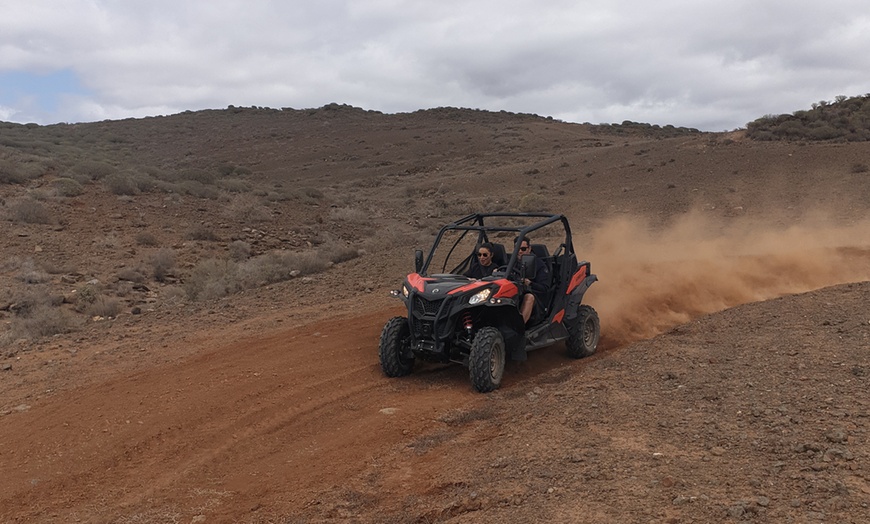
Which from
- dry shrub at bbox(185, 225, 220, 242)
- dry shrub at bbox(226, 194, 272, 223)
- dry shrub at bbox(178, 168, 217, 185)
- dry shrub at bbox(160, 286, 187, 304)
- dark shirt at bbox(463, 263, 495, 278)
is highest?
dry shrub at bbox(178, 168, 217, 185)

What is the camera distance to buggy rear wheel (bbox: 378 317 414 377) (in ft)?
25.0

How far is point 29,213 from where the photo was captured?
1850 cm

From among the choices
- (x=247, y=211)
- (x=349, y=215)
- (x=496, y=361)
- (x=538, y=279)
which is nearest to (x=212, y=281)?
(x=538, y=279)

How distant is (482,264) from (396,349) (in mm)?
1721

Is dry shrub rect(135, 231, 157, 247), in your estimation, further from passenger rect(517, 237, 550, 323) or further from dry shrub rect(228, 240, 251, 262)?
passenger rect(517, 237, 550, 323)

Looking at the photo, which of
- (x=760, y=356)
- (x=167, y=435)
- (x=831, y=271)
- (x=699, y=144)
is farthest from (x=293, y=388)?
(x=699, y=144)

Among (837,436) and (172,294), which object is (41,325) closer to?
(172,294)

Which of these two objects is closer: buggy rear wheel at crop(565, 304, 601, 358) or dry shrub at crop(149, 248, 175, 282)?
buggy rear wheel at crop(565, 304, 601, 358)

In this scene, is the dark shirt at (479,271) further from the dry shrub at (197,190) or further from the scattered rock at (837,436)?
the dry shrub at (197,190)

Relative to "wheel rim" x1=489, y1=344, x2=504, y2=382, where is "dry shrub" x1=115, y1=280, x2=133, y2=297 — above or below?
above

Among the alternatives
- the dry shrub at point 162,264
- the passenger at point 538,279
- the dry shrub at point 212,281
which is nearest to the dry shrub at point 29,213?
the dry shrub at point 162,264

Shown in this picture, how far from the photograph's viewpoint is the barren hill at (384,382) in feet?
14.8

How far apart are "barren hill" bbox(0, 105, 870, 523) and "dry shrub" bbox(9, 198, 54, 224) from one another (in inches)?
3.9

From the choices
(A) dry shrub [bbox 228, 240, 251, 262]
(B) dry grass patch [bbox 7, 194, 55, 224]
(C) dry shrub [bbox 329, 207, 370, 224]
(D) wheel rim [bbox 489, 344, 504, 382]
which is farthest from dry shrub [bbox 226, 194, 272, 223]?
(D) wheel rim [bbox 489, 344, 504, 382]
